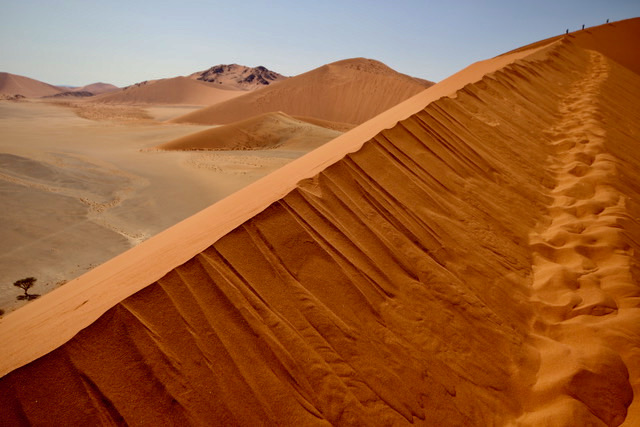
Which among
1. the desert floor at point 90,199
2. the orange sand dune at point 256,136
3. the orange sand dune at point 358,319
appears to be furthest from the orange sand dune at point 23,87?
the orange sand dune at point 358,319

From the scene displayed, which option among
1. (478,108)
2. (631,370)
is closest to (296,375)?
(631,370)

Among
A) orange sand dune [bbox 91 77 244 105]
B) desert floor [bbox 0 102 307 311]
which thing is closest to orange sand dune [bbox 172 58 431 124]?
desert floor [bbox 0 102 307 311]

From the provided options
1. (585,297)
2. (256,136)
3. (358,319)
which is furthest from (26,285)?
(256,136)

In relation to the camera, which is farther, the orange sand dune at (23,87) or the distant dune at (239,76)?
the orange sand dune at (23,87)

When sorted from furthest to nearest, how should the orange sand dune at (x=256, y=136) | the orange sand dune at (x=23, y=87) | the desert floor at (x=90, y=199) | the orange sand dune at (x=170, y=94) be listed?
the orange sand dune at (x=23, y=87) < the orange sand dune at (x=170, y=94) < the orange sand dune at (x=256, y=136) < the desert floor at (x=90, y=199)

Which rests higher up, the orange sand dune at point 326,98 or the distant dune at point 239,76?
the distant dune at point 239,76

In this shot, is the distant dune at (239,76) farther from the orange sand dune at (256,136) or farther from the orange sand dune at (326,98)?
the orange sand dune at (256,136)
